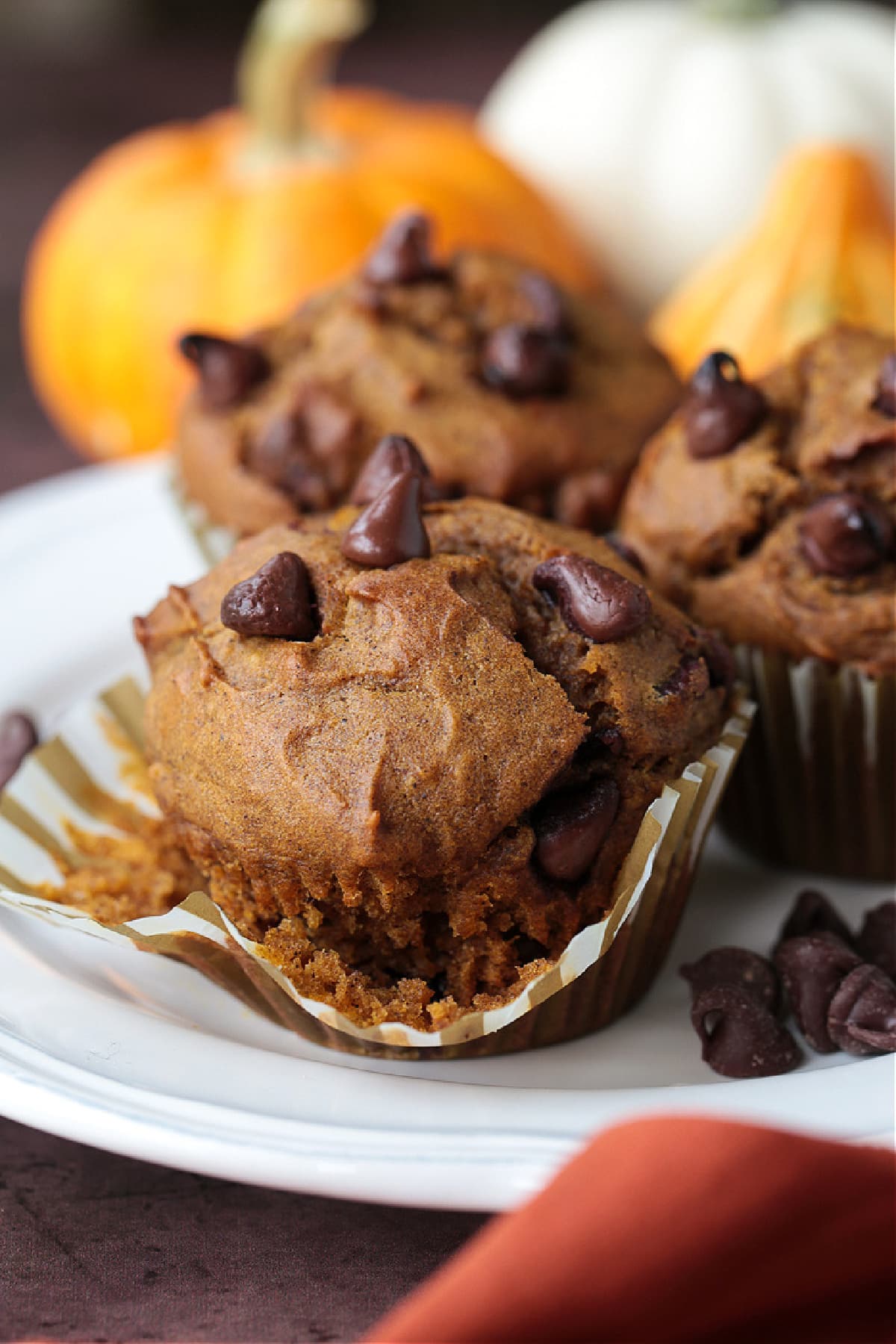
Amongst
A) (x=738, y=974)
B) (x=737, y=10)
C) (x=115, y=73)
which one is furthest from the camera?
(x=115, y=73)

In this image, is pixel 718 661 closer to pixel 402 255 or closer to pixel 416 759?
pixel 416 759

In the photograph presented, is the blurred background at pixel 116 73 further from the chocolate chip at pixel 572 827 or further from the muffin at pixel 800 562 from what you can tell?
the chocolate chip at pixel 572 827

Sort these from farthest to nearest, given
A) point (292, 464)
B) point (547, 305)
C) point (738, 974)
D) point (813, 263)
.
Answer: point (813, 263) → point (547, 305) → point (292, 464) → point (738, 974)

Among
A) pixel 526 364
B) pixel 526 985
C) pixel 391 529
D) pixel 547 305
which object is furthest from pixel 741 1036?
pixel 547 305

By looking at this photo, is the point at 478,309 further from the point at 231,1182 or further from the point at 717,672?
the point at 231,1182

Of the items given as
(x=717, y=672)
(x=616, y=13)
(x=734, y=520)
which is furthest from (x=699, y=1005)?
(x=616, y=13)

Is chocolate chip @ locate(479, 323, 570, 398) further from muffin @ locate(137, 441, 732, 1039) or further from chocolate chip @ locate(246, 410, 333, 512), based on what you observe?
muffin @ locate(137, 441, 732, 1039)
